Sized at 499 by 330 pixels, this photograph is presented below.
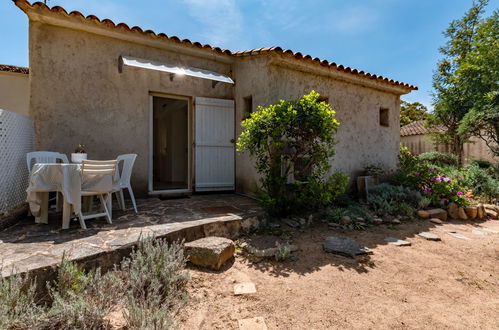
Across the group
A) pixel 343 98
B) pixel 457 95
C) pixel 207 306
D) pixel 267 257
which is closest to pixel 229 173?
pixel 267 257

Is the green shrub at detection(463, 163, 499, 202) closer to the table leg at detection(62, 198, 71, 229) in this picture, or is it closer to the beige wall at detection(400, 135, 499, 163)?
the beige wall at detection(400, 135, 499, 163)

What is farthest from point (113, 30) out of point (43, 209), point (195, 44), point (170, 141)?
point (170, 141)

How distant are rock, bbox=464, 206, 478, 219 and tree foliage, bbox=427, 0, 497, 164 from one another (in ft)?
16.2

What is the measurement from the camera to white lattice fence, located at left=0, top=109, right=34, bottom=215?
324cm

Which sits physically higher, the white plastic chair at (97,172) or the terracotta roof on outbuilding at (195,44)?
the terracotta roof on outbuilding at (195,44)

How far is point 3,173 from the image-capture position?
3234 mm

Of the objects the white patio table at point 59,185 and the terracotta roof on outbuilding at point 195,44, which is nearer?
the white patio table at point 59,185

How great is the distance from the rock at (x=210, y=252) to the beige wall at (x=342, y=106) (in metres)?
2.17

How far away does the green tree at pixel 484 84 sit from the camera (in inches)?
321

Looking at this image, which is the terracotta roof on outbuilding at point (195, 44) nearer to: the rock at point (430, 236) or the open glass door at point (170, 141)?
the open glass door at point (170, 141)

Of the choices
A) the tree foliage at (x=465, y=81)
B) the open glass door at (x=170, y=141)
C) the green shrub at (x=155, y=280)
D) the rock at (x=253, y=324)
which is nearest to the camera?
the rock at (x=253, y=324)

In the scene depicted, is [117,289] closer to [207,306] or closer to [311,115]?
[207,306]

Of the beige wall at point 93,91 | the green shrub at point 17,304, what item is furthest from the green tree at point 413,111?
the green shrub at point 17,304

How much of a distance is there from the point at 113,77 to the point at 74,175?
9.08 ft
